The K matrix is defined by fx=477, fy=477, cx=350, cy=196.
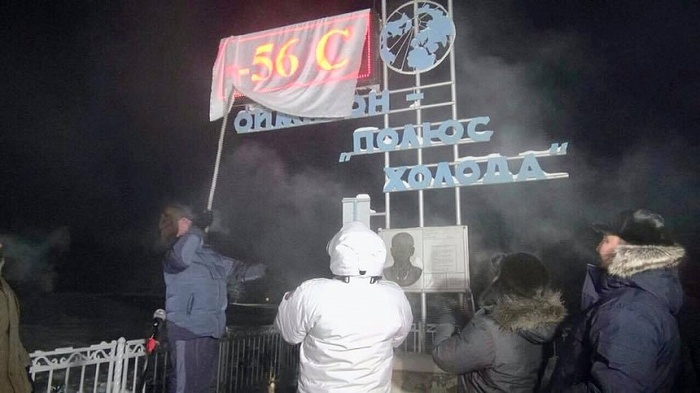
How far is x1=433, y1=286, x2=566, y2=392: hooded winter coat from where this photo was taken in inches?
93.5

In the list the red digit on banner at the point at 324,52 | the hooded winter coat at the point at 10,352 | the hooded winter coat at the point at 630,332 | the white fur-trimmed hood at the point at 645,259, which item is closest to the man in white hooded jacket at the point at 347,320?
the hooded winter coat at the point at 630,332

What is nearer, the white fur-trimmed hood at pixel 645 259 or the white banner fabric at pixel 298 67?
the white fur-trimmed hood at pixel 645 259

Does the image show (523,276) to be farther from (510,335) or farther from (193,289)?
(193,289)

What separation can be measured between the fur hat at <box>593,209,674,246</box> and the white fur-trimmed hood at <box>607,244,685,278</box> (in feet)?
0.11

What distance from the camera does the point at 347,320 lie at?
7.11ft

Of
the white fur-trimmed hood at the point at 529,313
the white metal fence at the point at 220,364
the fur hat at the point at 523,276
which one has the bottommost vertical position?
the white metal fence at the point at 220,364

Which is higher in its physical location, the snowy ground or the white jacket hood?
the white jacket hood

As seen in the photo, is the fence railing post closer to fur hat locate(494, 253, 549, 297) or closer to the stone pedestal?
the stone pedestal

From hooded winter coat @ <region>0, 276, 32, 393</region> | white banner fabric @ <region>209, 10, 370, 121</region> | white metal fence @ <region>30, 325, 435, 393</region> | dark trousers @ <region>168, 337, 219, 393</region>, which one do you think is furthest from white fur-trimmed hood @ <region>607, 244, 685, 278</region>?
white banner fabric @ <region>209, 10, 370, 121</region>

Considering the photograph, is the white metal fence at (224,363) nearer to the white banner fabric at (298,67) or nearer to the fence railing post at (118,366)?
the fence railing post at (118,366)

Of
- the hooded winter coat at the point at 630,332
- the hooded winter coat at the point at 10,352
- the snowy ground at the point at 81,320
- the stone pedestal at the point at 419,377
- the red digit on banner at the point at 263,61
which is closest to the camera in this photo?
the hooded winter coat at the point at 630,332

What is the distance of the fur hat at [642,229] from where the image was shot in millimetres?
2096

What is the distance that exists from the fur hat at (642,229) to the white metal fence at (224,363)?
3.16 metres

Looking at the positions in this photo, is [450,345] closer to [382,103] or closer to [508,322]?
[508,322]
